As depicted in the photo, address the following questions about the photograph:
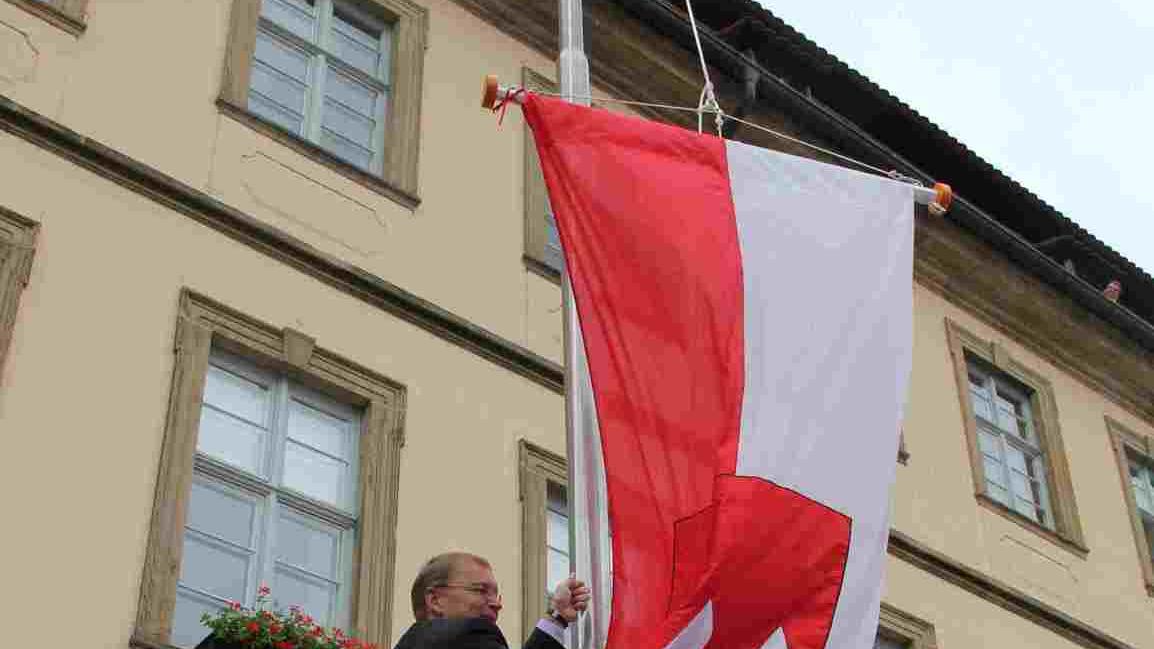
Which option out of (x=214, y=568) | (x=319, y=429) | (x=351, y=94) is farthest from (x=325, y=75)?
(x=214, y=568)

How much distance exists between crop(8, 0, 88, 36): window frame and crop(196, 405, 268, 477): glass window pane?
217 centimetres

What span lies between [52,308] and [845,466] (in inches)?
160

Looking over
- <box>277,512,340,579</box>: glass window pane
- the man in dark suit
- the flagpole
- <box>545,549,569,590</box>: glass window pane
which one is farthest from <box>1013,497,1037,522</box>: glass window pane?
the man in dark suit

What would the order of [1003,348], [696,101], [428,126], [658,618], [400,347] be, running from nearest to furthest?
[658,618] < [400,347] < [428,126] < [696,101] < [1003,348]

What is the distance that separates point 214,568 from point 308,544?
0.62 metres

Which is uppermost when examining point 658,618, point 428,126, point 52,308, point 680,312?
point 428,126

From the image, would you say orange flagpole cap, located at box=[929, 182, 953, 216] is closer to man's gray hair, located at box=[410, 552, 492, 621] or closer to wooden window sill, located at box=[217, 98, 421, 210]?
man's gray hair, located at box=[410, 552, 492, 621]

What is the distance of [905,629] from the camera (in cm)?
1293

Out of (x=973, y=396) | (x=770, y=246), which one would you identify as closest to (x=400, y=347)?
(x=770, y=246)

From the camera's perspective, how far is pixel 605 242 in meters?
7.19

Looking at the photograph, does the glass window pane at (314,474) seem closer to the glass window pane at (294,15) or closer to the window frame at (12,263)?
the window frame at (12,263)

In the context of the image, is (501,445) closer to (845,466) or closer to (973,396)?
(845,466)

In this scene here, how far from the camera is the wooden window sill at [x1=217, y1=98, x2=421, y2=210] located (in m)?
11.1

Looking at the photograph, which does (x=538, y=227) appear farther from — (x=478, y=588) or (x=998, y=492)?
(x=478, y=588)
